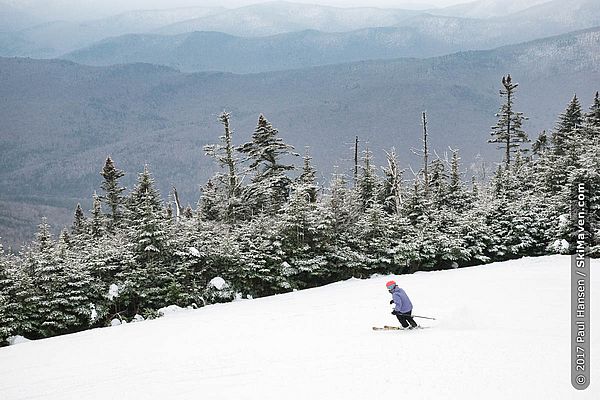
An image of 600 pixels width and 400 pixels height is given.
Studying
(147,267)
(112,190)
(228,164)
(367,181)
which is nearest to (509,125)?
(367,181)

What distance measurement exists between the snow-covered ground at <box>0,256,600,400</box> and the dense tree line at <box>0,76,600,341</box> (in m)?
2.61

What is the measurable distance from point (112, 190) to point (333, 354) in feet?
95.6

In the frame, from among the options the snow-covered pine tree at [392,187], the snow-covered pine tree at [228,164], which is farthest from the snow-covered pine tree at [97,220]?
the snow-covered pine tree at [392,187]

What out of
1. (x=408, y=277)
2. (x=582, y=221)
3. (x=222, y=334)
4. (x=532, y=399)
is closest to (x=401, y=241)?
(x=408, y=277)

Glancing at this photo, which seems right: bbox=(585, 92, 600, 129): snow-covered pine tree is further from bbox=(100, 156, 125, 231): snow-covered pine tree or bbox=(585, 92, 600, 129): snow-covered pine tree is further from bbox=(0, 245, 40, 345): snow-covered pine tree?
bbox=(0, 245, 40, 345): snow-covered pine tree

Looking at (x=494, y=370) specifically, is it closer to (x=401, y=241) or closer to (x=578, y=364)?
(x=578, y=364)

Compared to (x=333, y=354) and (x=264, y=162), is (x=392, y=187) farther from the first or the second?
(x=333, y=354)

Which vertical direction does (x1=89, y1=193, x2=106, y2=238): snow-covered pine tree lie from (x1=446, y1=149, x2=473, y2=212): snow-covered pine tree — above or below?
below

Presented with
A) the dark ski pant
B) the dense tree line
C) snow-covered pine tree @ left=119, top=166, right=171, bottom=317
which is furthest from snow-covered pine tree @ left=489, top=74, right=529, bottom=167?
the dark ski pant

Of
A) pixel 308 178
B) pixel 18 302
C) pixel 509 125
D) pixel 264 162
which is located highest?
pixel 509 125

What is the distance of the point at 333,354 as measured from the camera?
34.0 feet

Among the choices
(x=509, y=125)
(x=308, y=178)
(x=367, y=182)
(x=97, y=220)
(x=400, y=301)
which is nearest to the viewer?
(x=400, y=301)

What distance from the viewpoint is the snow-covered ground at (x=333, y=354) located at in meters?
8.23

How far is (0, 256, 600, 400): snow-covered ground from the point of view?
8.23 m
